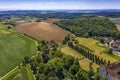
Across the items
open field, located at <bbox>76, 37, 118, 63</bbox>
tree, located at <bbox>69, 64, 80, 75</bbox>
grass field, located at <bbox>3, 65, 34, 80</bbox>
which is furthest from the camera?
open field, located at <bbox>76, 37, 118, 63</bbox>

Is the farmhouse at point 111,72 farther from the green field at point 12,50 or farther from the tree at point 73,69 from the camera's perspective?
the green field at point 12,50

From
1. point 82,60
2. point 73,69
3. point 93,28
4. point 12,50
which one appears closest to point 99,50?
point 82,60

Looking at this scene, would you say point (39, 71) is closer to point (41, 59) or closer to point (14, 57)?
point (41, 59)

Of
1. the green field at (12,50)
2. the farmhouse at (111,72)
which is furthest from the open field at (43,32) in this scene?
the farmhouse at (111,72)

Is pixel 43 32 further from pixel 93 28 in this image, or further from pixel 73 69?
pixel 73 69

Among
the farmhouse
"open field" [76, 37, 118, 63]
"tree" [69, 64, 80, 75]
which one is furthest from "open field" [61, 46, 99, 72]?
"tree" [69, 64, 80, 75]

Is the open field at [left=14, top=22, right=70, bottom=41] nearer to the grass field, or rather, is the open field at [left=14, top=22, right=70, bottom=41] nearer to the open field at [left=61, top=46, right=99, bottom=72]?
the open field at [left=61, top=46, right=99, bottom=72]

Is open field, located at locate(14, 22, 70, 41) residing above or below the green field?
below

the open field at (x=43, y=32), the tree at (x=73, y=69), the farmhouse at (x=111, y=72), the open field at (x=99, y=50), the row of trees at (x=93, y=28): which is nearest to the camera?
the farmhouse at (x=111, y=72)
